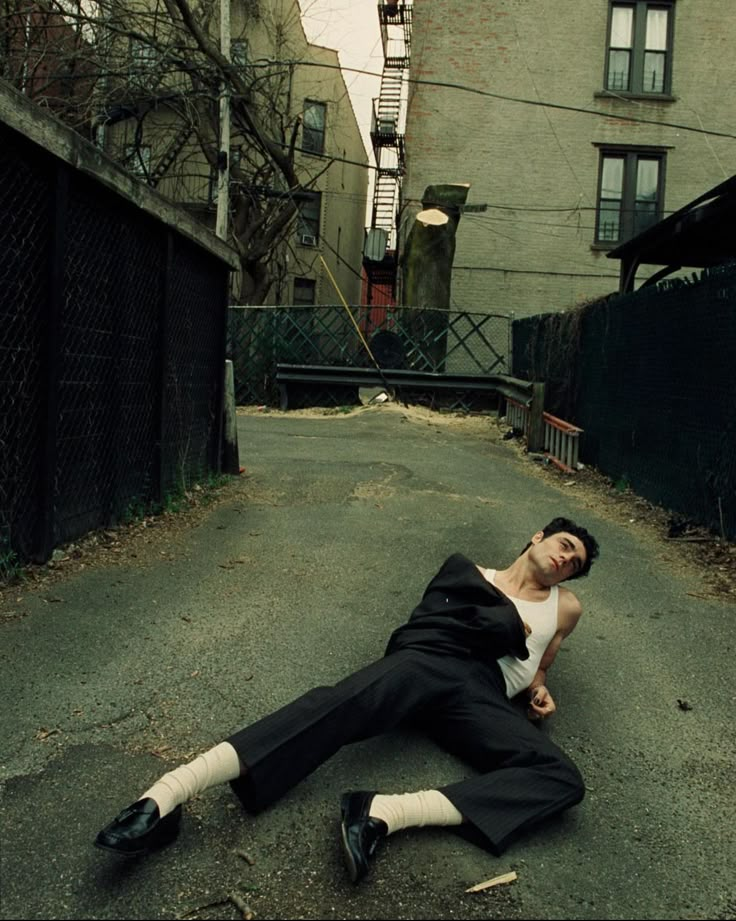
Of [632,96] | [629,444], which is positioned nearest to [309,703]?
[629,444]

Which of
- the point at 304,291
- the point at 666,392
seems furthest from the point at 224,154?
the point at 304,291

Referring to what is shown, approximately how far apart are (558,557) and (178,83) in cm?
2010

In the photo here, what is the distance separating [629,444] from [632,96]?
48.2 feet

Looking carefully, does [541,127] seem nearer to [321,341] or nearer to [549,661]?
[321,341]

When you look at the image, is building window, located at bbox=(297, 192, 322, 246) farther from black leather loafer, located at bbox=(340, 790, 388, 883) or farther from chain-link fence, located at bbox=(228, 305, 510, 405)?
black leather loafer, located at bbox=(340, 790, 388, 883)

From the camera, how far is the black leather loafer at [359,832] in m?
2.19

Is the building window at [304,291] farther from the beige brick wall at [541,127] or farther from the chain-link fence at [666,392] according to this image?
the chain-link fence at [666,392]

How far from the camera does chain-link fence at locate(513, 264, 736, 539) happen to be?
632cm

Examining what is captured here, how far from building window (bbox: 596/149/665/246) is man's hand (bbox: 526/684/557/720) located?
62.3 ft

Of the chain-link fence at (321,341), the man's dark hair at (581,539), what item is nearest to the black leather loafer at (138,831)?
the man's dark hair at (581,539)

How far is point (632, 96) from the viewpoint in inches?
778

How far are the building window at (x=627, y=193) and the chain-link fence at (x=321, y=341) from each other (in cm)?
483

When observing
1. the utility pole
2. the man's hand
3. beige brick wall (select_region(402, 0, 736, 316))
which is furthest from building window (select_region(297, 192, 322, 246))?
the man's hand

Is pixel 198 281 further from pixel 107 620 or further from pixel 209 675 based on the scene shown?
pixel 209 675
